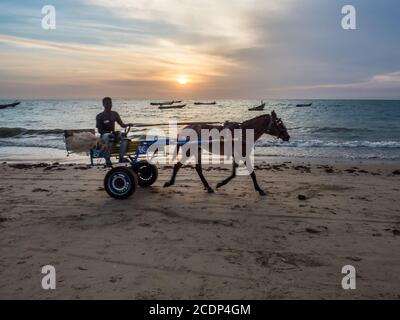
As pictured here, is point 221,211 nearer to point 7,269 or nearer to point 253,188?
point 253,188

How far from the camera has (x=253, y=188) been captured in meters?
9.20

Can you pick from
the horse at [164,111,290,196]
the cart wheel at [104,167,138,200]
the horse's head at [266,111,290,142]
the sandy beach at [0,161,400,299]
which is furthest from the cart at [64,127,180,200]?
the horse's head at [266,111,290,142]

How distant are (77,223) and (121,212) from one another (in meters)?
0.92

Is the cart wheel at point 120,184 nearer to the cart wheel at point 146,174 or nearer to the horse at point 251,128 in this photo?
the cart wheel at point 146,174

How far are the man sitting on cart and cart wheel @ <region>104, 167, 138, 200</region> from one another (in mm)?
463

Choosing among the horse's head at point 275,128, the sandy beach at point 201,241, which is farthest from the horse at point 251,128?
the sandy beach at point 201,241

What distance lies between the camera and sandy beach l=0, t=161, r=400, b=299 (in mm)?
4273

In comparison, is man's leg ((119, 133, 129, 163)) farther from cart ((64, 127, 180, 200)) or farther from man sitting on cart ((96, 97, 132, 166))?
cart ((64, 127, 180, 200))

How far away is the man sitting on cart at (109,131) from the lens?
8113mm

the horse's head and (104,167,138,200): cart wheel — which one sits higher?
the horse's head

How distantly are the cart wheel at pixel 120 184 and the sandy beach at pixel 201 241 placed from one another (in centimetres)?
24
